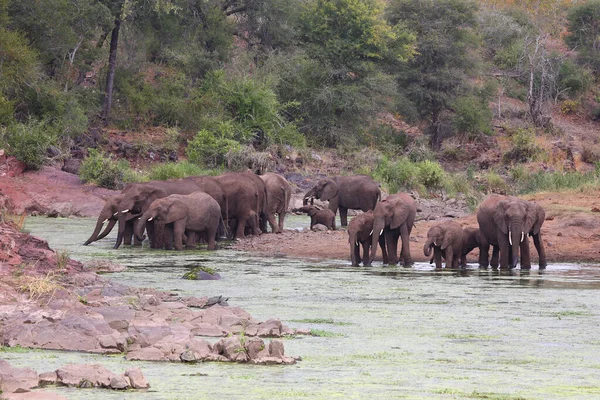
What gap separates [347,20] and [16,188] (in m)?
22.5

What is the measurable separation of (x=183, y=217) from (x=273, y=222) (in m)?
5.44

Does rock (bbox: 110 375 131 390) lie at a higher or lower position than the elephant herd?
lower

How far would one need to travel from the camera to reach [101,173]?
125 ft

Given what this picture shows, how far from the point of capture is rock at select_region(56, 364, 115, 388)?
8906 mm

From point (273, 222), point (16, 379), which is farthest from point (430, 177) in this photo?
point (16, 379)

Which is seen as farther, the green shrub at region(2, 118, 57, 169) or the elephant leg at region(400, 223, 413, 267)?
the green shrub at region(2, 118, 57, 169)

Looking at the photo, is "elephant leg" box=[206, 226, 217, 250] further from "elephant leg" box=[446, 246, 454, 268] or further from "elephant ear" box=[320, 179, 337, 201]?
"elephant ear" box=[320, 179, 337, 201]

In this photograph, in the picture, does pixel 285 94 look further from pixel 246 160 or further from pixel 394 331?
pixel 394 331

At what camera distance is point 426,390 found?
9.38 meters

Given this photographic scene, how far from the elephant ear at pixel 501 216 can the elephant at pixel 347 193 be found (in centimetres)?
1205

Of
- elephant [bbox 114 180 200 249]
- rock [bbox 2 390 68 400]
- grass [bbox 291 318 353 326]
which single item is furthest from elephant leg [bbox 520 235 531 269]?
rock [bbox 2 390 68 400]

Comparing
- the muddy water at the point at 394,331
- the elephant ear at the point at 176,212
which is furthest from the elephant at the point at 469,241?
the elephant ear at the point at 176,212

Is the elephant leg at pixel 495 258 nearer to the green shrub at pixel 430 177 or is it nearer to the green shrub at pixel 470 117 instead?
the green shrub at pixel 430 177

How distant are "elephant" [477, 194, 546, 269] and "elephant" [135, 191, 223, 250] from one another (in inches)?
243
